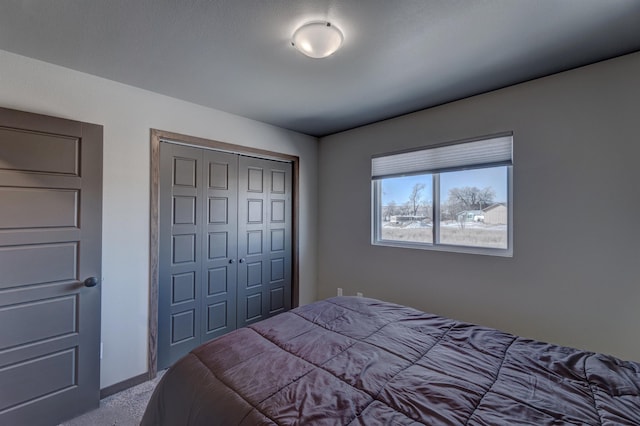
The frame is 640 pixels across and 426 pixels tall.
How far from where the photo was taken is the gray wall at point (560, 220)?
72.6 inches

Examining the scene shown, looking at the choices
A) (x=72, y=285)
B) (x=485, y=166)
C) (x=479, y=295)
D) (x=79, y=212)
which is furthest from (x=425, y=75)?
(x=72, y=285)

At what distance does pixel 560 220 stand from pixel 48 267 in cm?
357

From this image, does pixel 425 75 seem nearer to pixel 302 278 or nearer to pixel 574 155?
pixel 574 155

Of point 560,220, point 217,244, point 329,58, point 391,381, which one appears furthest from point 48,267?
point 560,220

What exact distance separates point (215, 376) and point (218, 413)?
0.19 metres

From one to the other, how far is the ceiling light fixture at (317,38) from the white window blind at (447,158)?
157 centimetres

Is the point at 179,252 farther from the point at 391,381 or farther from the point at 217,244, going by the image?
the point at 391,381

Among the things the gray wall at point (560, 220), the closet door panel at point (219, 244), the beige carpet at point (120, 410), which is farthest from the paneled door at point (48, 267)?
the gray wall at point (560, 220)

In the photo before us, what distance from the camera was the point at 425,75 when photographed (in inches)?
84.0

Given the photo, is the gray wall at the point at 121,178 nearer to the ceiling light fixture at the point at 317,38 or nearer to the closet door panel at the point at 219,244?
the closet door panel at the point at 219,244

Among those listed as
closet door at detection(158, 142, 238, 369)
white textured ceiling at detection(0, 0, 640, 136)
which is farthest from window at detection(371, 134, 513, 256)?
closet door at detection(158, 142, 238, 369)

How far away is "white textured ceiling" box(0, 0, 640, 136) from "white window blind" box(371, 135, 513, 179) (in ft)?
1.51

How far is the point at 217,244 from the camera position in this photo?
2.89 metres

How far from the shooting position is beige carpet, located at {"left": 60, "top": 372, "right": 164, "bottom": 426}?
189 centimetres
